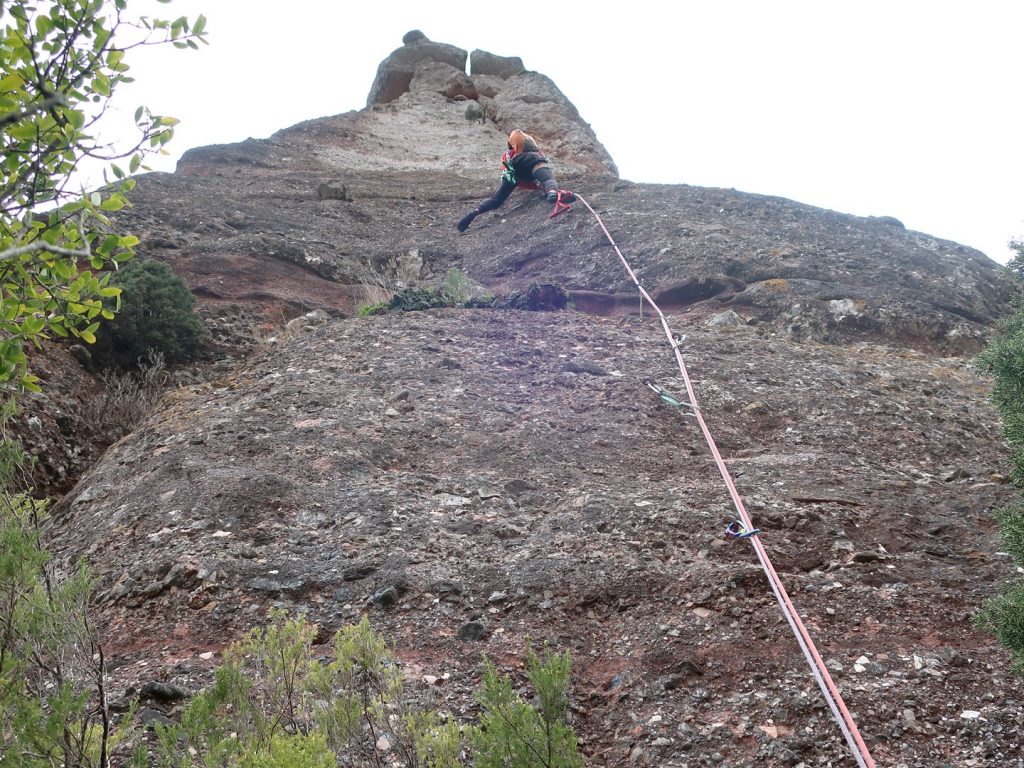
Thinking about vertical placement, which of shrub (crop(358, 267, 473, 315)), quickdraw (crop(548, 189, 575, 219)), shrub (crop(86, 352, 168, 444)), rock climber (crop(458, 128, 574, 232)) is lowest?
shrub (crop(86, 352, 168, 444))

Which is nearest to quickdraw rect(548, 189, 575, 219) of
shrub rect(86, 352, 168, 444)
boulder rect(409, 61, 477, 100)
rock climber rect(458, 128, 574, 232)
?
rock climber rect(458, 128, 574, 232)

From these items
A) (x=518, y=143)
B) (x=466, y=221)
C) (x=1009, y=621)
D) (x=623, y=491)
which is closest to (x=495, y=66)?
(x=518, y=143)

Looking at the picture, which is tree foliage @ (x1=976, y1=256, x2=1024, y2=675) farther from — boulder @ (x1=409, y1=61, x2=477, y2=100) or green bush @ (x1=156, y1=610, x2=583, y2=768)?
boulder @ (x1=409, y1=61, x2=477, y2=100)

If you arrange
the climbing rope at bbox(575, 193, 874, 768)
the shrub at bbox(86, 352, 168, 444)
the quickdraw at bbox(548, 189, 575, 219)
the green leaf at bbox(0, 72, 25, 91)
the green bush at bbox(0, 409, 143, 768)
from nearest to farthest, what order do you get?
1. the green bush at bbox(0, 409, 143, 768)
2. the green leaf at bbox(0, 72, 25, 91)
3. the climbing rope at bbox(575, 193, 874, 768)
4. the shrub at bbox(86, 352, 168, 444)
5. the quickdraw at bbox(548, 189, 575, 219)

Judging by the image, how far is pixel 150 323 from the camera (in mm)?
8820

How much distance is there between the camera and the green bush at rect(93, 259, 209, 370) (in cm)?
865

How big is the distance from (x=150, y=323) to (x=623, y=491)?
5.49 metres

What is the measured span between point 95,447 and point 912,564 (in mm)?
6252

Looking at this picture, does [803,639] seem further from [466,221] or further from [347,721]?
[466,221]

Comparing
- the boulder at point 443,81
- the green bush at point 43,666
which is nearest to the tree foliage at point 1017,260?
the green bush at point 43,666

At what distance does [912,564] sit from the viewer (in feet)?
15.4

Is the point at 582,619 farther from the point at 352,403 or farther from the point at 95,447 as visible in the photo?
the point at 95,447

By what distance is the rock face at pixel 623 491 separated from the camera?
12.9 ft

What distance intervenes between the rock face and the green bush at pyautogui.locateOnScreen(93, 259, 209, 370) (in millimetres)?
859
